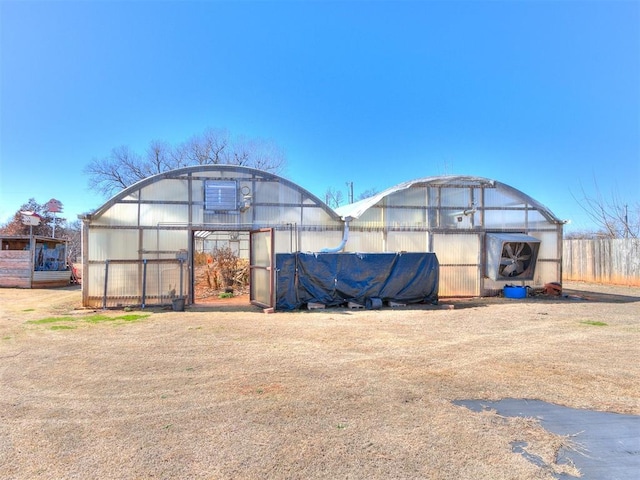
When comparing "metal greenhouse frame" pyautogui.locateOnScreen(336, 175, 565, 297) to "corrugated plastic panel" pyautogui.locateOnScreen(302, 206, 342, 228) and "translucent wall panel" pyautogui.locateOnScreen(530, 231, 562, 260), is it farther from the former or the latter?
"corrugated plastic panel" pyautogui.locateOnScreen(302, 206, 342, 228)

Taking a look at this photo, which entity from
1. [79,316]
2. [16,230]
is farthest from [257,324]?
[16,230]

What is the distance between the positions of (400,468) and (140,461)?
185 centimetres

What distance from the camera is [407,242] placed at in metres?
13.5

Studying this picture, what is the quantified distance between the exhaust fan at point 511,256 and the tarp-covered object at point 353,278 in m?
2.56

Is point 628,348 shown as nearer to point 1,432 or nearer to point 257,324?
point 257,324

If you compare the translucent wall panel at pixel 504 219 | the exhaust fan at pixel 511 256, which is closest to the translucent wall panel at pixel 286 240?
the exhaust fan at pixel 511 256

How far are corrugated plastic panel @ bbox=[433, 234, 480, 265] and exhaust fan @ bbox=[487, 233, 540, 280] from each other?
1.39 feet

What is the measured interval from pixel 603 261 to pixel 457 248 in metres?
9.88

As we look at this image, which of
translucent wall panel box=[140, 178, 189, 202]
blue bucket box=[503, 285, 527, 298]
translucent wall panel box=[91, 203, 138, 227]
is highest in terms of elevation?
translucent wall panel box=[140, 178, 189, 202]

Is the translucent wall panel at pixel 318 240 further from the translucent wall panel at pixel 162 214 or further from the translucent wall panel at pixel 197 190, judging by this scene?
the translucent wall panel at pixel 162 214

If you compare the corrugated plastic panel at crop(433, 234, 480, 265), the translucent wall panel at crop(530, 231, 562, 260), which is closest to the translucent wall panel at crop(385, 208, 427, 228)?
the corrugated plastic panel at crop(433, 234, 480, 265)

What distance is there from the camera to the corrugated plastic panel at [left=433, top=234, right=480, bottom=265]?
13.7m

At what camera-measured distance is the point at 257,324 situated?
8.85 meters

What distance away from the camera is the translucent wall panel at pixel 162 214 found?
11703mm
